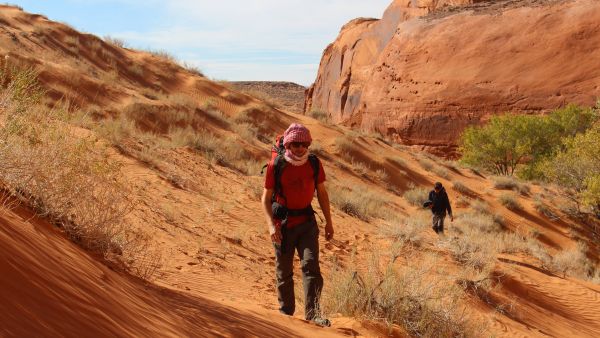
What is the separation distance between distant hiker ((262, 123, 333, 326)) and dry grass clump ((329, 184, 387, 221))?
7763 millimetres

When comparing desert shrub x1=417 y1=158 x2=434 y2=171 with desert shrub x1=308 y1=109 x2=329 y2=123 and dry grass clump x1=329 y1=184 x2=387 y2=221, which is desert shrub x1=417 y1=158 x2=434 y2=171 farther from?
dry grass clump x1=329 y1=184 x2=387 y2=221

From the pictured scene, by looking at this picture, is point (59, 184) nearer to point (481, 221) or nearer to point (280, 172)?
point (280, 172)

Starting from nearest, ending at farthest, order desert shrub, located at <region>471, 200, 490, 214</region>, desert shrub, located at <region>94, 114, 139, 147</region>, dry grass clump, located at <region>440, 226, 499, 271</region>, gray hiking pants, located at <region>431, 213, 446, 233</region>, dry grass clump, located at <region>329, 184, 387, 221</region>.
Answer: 1. dry grass clump, located at <region>440, 226, 499, 271</region>
2. desert shrub, located at <region>94, 114, 139, 147</region>
3. gray hiking pants, located at <region>431, 213, 446, 233</region>
4. dry grass clump, located at <region>329, 184, 387, 221</region>
5. desert shrub, located at <region>471, 200, 490, 214</region>

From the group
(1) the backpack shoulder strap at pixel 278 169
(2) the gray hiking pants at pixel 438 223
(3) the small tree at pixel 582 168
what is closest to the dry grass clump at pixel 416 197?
(3) the small tree at pixel 582 168

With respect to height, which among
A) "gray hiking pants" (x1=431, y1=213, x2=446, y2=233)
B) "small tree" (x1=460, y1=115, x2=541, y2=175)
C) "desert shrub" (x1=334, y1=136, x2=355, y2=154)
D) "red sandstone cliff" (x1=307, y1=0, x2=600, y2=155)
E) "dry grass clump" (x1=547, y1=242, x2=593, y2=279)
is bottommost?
"dry grass clump" (x1=547, y1=242, x2=593, y2=279)

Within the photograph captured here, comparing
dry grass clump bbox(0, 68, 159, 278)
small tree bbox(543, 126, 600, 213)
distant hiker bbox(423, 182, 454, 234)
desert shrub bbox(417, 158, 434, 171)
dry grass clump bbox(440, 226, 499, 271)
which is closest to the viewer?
dry grass clump bbox(0, 68, 159, 278)

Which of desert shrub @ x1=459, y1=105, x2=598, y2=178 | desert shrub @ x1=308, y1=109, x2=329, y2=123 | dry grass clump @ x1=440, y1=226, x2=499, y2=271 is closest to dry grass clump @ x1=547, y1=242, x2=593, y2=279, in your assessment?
dry grass clump @ x1=440, y1=226, x2=499, y2=271

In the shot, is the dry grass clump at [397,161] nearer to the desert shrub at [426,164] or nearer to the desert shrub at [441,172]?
the desert shrub at [426,164]

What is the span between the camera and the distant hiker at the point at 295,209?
4578mm

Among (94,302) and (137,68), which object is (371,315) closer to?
(94,302)

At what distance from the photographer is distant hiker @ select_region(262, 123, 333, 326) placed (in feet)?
15.0

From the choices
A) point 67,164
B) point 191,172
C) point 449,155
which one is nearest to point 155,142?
point 191,172

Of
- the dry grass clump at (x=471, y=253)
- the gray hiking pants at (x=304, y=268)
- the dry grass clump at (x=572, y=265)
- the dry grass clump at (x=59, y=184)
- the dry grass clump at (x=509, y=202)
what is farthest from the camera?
the dry grass clump at (x=509, y=202)

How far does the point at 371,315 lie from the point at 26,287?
3069mm
